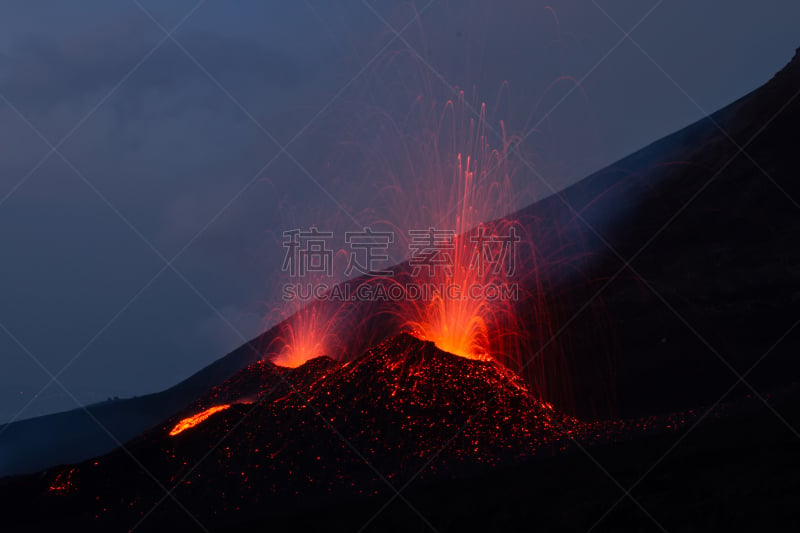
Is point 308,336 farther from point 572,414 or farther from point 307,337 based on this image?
point 572,414

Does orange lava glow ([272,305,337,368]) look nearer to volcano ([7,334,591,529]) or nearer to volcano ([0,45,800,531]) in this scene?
volcano ([0,45,800,531])

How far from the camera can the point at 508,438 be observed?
13.7 metres

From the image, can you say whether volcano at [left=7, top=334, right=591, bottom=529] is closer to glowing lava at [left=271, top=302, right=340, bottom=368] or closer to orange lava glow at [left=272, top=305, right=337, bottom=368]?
glowing lava at [left=271, top=302, right=340, bottom=368]

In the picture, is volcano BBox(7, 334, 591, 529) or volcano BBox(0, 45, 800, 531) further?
volcano BBox(7, 334, 591, 529)

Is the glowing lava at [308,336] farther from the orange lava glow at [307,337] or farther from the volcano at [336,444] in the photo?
the volcano at [336,444]

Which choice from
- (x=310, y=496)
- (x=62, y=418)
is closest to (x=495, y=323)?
(x=310, y=496)

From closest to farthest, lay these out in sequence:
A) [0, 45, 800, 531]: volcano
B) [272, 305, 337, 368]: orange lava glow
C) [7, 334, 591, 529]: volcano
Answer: [0, 45, 800, 531]: volcano → [7, 334, 591, 529]: volcano → [272, 305, 337, 368]: orange lava glow

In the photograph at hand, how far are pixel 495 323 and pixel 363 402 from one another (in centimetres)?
1297

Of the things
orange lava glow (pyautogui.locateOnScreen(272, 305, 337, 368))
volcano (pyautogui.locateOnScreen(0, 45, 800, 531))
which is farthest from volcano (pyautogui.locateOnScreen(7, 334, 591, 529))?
orange lava glow (pyautogui.locateOnScreen(272, 305, 337, 368))

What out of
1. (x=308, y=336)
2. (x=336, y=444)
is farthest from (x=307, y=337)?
(x=336, y=444)

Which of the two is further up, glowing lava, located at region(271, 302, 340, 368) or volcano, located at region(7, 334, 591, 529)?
glowing lava, located at region(271, 302, 340, 368)

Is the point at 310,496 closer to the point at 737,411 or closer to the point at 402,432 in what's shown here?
the point at 402,432

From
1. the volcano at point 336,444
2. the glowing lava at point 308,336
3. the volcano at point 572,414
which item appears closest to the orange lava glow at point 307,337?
the glowing lava at point 308,336

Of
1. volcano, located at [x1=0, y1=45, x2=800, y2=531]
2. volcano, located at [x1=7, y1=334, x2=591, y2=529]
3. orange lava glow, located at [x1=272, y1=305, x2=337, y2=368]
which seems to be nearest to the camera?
volcano, located at [x1=0, y1=45, x2=800, y2=531]
